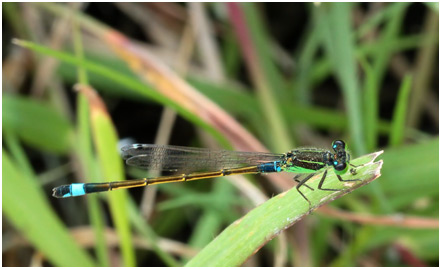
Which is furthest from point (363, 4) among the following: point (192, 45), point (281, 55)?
point (192, 45)

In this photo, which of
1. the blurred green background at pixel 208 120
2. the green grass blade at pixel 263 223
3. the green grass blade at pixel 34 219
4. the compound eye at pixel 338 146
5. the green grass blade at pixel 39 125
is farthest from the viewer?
the green grass blade at pixel 39 125

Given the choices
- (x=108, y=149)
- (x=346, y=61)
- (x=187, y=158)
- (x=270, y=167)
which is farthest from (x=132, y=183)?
(x=346, y=61)

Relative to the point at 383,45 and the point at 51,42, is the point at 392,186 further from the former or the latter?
the point at 51,42

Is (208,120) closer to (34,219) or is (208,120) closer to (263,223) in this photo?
(34,219)

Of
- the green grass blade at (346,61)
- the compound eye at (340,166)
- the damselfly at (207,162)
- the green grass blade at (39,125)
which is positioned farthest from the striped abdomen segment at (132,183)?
the green grass blade at (39,125)

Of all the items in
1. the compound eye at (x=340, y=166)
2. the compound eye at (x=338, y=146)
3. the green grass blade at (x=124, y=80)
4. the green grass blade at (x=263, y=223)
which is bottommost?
the green grass blade at (x=263, y=223)

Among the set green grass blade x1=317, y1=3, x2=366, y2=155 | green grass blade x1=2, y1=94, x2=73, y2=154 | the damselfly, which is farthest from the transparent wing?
green grass blade x1=2, y1=94, x2=73, y2=154

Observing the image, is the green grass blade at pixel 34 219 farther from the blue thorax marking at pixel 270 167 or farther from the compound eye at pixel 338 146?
the compound eye at pixel 338 146
